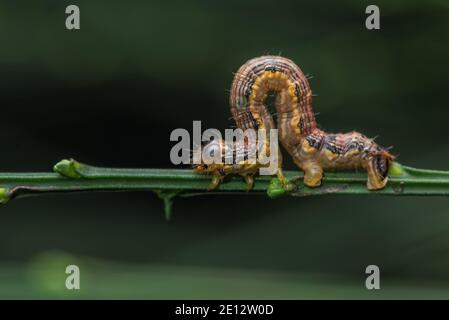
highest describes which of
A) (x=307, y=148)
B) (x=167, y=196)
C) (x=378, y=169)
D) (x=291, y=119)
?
(x=291, y=119)

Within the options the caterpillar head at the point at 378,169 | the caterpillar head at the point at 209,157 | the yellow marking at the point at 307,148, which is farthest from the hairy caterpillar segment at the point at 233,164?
the caterpillar head at the point at 378,169

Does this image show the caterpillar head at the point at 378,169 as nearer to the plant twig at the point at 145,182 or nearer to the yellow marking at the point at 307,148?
the plant twig at the point at 145,182

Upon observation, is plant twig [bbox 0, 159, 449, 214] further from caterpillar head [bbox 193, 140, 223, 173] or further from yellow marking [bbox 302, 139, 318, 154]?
yellow marking [bbox 302, 139, 318, 154]

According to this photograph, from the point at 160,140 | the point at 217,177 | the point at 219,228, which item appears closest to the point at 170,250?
the point at 219,228

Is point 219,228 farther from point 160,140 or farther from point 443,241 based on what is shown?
point 443,241

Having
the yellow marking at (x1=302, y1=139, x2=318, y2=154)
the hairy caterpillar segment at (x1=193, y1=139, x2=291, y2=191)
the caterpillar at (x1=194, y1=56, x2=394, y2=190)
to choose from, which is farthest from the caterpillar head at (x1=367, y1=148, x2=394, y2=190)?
the hairy caterpillar segment at (x1=193, y1=139, x2=291, y2=191)

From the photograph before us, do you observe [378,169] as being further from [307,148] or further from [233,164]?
[233,164]

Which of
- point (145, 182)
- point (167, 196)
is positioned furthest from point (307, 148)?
point (145, 182)
